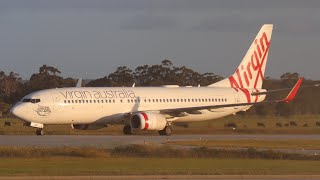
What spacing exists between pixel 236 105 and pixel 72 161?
28040mm

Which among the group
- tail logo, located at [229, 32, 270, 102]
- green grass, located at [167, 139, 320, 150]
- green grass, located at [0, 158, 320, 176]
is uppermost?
tail logo, located at [229, 32, 270, 102]

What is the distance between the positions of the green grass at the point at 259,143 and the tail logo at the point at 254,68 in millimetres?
18204

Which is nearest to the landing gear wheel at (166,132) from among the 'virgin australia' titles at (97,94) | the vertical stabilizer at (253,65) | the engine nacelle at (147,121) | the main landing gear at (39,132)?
the engine nacelle at (147,121)

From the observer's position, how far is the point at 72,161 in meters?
33.6

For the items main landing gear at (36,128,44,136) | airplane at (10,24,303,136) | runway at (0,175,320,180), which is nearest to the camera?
runway at (0,175,320,180)

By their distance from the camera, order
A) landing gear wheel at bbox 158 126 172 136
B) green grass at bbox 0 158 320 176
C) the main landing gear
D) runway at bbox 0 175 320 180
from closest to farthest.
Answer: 1. runway at bbox 0 175 320 180
2. green grass at bbox 0 158 320 176
3. the main landing gear
4. landing gear wheel at bbox 158 126 172 136

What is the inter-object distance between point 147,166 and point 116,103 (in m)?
27.0

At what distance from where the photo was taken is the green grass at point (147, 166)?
28.2m

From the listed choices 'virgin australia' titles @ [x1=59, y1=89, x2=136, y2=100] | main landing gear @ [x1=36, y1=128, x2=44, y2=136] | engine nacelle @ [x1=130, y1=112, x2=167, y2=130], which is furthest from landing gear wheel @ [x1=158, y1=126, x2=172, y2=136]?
main landing gear @ [x1=36, y1=128, x2=44, y2=136]

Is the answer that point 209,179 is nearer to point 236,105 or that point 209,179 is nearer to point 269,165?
point 269,165

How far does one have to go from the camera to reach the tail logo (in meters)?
66.2

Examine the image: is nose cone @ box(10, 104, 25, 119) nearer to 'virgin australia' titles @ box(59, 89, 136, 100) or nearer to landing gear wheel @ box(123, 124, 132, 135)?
'virgin australia' titles @ box(59, 89, 136, 100)

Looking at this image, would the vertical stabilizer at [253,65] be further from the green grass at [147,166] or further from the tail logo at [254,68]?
the green grass at [147,166]

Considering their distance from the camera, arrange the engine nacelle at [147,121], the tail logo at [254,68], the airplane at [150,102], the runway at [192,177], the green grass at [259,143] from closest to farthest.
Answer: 1. the runway at [192,177]
2. the green grass at [259,143]
3. the airplane at [150,102]
4. the engine nacelle at [147,121]
5. the tail logo at [254,68]
